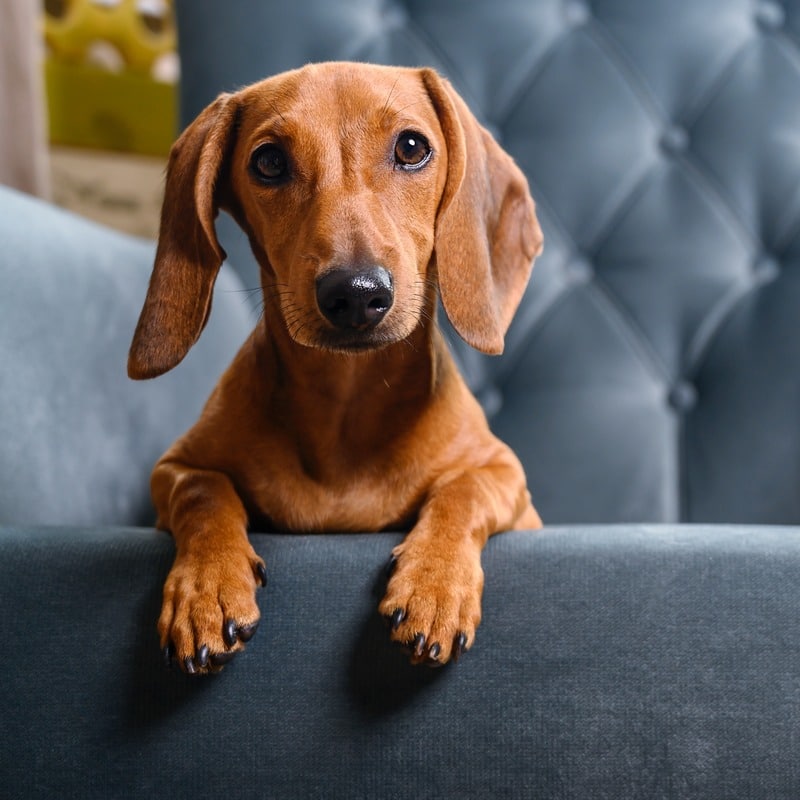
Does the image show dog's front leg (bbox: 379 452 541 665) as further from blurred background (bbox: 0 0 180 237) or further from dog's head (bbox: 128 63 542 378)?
blurred background (bbox: 0 0 180 237)

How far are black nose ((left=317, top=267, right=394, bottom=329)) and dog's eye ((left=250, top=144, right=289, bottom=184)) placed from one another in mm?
255

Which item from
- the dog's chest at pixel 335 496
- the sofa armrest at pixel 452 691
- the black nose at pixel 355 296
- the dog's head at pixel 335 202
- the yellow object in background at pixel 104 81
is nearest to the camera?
the sofa armrest at pixel 452 691

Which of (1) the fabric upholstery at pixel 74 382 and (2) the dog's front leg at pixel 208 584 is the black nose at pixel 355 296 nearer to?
(2) the dog's front leg at pixel 208 584

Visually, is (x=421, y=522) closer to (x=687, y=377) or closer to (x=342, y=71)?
(x=342, y=71)

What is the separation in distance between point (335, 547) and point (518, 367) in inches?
44.6

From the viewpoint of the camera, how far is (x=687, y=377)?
2.05m

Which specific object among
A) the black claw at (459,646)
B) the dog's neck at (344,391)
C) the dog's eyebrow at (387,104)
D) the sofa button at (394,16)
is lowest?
the dog's neck at (344,391)

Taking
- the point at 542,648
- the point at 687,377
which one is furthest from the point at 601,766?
the point at 687,377

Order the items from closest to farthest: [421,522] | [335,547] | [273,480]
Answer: [335,547]
[421,522]
[273,480]

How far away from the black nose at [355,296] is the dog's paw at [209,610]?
0.30m

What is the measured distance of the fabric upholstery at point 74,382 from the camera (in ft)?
4.33

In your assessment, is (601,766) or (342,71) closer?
(601,766)

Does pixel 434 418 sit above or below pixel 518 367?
above

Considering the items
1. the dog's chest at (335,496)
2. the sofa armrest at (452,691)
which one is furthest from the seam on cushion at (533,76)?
the sofa armrest at (452,691)
